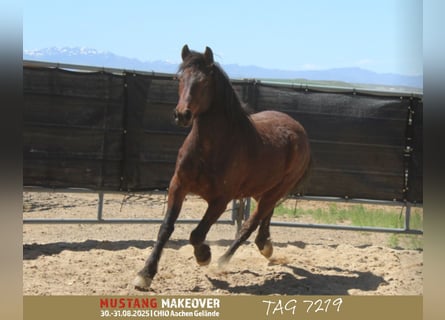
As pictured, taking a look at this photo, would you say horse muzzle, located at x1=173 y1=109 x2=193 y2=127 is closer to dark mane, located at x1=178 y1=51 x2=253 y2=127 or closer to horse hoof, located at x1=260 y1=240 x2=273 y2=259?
dark mane, located at x1=178 y1=51 x2=253 y2=127

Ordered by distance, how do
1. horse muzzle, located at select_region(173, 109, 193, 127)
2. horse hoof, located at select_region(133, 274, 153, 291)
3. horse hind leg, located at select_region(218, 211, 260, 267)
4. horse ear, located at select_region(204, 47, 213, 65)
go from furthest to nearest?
horse hind leg, located at select_region(218, 211, 260, 267) < horse ear, located at select_region(204, 47, 213, 65) < horse hoof, located at select_region(133, 274, 153, 291) < horse muzzle, located at select_region(173, 109, 193, 127)

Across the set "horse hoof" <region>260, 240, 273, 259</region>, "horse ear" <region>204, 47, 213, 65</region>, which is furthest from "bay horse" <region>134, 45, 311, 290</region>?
"horse hoof" <region>260, 240, 273, 259</region>

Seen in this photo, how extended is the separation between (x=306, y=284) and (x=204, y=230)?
134 centimetres

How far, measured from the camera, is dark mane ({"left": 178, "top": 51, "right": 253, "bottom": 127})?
197 inches

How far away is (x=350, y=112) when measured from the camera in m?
7.45

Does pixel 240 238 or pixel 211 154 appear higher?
pixel 211 154

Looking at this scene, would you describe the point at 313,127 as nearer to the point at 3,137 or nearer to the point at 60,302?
the point at 60,302

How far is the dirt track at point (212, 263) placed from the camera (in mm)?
5227

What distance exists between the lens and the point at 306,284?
5656mm

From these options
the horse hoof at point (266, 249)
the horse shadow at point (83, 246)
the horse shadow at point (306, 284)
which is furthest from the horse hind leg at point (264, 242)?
the horse shadow at point (83, 246)

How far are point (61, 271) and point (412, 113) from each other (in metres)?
5.05

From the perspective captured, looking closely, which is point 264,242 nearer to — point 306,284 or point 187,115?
point 306,284

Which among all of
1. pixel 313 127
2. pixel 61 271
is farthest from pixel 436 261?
pixel 313 127

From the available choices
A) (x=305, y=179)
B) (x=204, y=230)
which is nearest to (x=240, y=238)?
(x=204, y=230)
